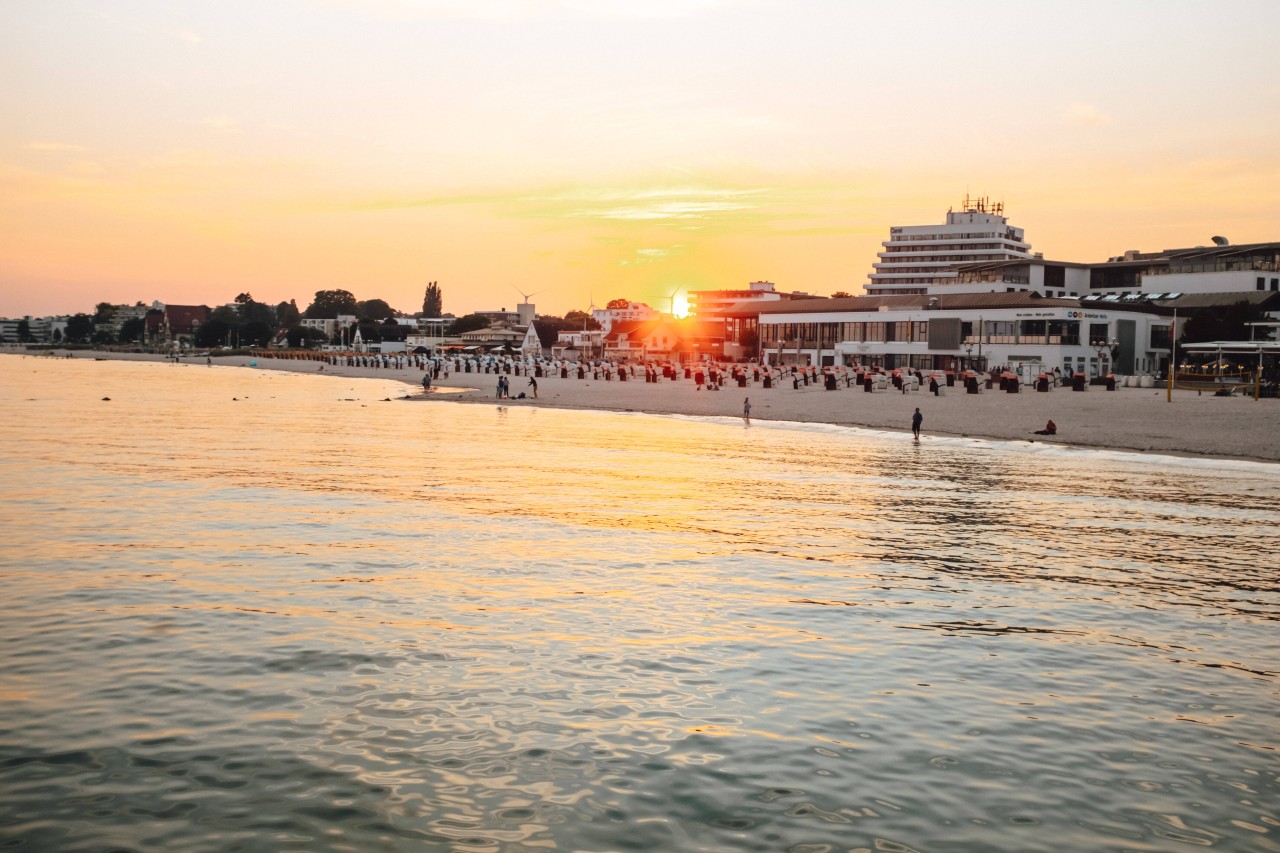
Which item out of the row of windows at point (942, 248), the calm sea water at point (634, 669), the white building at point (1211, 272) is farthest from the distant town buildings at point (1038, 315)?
the calm sea water at point (634, 669)

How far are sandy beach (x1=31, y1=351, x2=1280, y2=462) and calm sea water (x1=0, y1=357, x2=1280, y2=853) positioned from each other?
638 inches

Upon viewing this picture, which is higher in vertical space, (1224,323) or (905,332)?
(1224,323)

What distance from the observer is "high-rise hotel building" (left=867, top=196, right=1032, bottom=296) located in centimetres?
18138

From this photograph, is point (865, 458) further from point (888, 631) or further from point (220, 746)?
point (220, 746)

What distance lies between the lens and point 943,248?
185 m

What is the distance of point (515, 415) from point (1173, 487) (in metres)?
41.1

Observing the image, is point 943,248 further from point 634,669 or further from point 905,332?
point 634,669

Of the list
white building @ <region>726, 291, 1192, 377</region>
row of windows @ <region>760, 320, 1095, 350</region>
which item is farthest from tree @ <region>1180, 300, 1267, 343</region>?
row of windows @ <region>760, 320, 1095, 350</region>

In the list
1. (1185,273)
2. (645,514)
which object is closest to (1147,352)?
(1185,273)

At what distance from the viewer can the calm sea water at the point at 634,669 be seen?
9258 millimetres

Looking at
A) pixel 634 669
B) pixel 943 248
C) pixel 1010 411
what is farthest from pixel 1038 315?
pixel 634 669

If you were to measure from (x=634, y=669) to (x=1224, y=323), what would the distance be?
107863 mm

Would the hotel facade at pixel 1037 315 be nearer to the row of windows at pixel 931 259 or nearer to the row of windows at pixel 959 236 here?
the row of windows at pixel 959 236

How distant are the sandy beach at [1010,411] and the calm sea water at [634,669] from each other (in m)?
16.2
